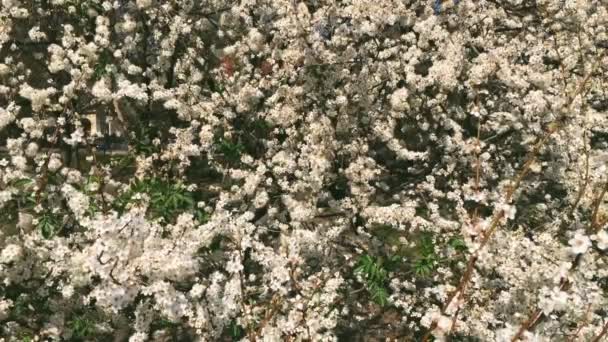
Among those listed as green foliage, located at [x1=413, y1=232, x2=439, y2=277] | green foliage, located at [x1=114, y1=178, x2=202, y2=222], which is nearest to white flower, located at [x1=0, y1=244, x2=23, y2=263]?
green foliage, located at [x1=114, y1=178, x2=202, y2=222]

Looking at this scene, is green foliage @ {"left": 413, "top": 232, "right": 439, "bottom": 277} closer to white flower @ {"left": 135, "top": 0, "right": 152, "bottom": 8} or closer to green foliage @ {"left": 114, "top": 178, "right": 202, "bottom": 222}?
green foliage @ {"left": 114, "top": 178, "right": 202, "bottom": 222}

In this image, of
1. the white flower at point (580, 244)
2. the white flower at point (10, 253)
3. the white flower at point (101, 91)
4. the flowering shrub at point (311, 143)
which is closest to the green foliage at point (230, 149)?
the flowering shrub at point (311, 143)

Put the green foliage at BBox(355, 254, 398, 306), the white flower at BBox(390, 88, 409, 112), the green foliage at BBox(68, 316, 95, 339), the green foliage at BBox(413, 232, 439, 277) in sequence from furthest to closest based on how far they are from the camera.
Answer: the white flower at BBox(390, 88, 409, 112), the green foliage at BBox(413, 232, 439, 277), the green foliage at BBox(355, 254, 398, 306), the green foliage at BBox(68, 316, 95, 339)

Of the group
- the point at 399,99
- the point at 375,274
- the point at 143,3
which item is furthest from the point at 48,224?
the point at 399,99

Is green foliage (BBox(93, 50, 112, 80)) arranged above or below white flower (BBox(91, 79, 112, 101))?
above

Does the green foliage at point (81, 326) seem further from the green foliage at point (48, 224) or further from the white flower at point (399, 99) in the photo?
the white flower at point (399, 99)

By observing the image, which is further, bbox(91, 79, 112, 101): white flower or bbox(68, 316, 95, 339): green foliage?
bbox(91, 79, 112, 101): white flower
